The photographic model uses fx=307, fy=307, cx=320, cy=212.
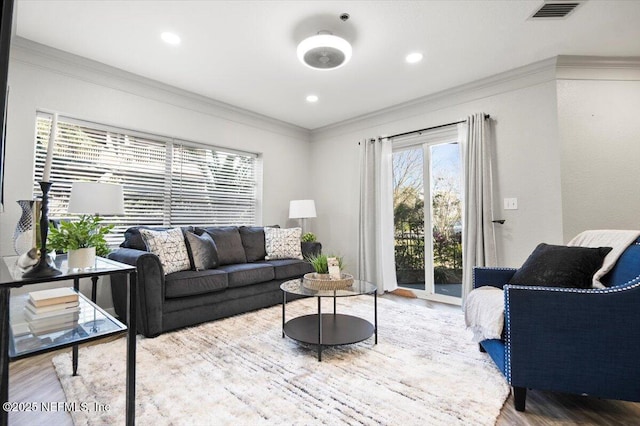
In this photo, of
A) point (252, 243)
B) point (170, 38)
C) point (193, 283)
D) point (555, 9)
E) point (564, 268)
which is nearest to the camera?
point (564, 268)

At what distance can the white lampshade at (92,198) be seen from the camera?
2.33 metres

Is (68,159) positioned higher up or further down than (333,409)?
higher up

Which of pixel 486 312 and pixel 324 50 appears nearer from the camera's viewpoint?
pixel 486 312

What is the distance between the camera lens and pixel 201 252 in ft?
10.4

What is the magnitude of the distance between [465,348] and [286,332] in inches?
55.1

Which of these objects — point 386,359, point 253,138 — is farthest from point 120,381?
point 253,138

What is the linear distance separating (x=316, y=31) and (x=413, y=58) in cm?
105

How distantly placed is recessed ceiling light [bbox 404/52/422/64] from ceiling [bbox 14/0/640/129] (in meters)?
0.05

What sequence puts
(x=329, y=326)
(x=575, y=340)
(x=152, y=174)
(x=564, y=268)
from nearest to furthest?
(x=575, y=340), (x=564, y=268), (x=329, y=326), (x=152, y=174)

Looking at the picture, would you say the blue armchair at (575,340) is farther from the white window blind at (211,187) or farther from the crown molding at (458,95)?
the white window blind at (211,187)

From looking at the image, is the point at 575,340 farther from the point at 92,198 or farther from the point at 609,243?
the point at 92,198

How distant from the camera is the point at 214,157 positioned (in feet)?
14.1

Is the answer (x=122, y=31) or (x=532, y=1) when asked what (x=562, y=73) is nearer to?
(x=532, y=1)

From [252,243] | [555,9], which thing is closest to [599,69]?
[555,9]
